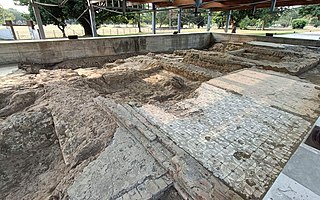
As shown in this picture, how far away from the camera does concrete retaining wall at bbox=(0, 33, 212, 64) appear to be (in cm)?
652

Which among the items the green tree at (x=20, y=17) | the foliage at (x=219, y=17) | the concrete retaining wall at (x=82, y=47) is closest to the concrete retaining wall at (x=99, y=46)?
the concrete retaining wall at (x=82, y=47)

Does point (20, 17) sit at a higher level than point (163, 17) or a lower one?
higher

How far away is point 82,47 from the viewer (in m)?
7.82

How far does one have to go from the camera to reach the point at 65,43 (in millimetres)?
7391

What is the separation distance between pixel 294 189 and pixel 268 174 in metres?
0.39

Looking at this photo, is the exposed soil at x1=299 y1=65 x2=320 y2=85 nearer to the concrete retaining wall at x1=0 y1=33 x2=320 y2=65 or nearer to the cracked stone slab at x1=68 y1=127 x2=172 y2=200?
the concrete retaining wall at x1=0 y1=33 x2=320 y2=65

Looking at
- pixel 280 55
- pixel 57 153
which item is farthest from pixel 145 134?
pixel 280 55

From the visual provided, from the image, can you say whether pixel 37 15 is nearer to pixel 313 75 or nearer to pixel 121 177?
pixel 121 177

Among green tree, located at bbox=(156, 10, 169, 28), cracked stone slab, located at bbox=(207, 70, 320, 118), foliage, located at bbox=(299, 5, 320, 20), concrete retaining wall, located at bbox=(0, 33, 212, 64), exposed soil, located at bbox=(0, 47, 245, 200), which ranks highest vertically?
green tree, located at bbox=(156, 10, 169, 28)

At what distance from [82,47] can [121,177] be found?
7.46 m

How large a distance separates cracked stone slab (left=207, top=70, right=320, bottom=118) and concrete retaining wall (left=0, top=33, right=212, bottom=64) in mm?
5909

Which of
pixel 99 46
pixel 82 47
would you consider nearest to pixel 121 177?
pixel 82 47

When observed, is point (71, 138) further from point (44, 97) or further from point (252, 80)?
point (252, 80)

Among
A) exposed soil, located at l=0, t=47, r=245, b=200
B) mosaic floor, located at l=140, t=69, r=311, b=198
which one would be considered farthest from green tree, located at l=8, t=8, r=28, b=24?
mosaic floor, located at l=140, t=69, r=311, b=198
